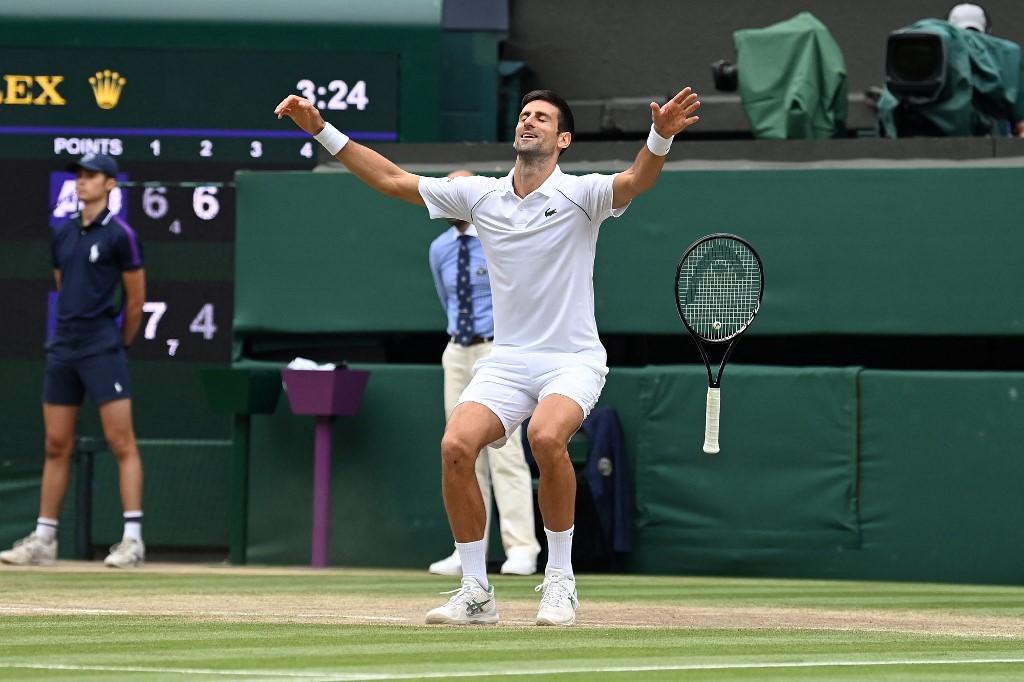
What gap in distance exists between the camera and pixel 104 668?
15.9 ft

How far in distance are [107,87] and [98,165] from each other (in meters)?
1.26

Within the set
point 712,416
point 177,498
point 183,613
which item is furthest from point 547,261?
point 177,498

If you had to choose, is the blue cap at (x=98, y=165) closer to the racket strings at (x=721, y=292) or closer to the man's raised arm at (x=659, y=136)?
the racket strings at (x=721, y=292)

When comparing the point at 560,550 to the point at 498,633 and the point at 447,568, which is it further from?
the point at 447,568

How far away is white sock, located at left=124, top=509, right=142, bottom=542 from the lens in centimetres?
1029

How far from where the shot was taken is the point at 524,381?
663 centimetres

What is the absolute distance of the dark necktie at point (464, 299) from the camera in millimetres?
10070

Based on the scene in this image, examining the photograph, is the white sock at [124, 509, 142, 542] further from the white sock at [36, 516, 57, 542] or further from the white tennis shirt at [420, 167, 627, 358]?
the white tennis shirt at [420, 167, 627, 358]

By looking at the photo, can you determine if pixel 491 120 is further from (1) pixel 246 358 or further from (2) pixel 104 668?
(2) pixel 104 668

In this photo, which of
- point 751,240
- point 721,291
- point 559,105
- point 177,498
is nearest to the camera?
point 559,105

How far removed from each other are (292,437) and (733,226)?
2796 millimetres

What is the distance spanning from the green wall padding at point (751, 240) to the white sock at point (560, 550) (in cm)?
413

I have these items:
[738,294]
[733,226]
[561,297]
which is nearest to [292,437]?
[733,226]

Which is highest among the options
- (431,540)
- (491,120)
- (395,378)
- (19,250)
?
(491,120)
